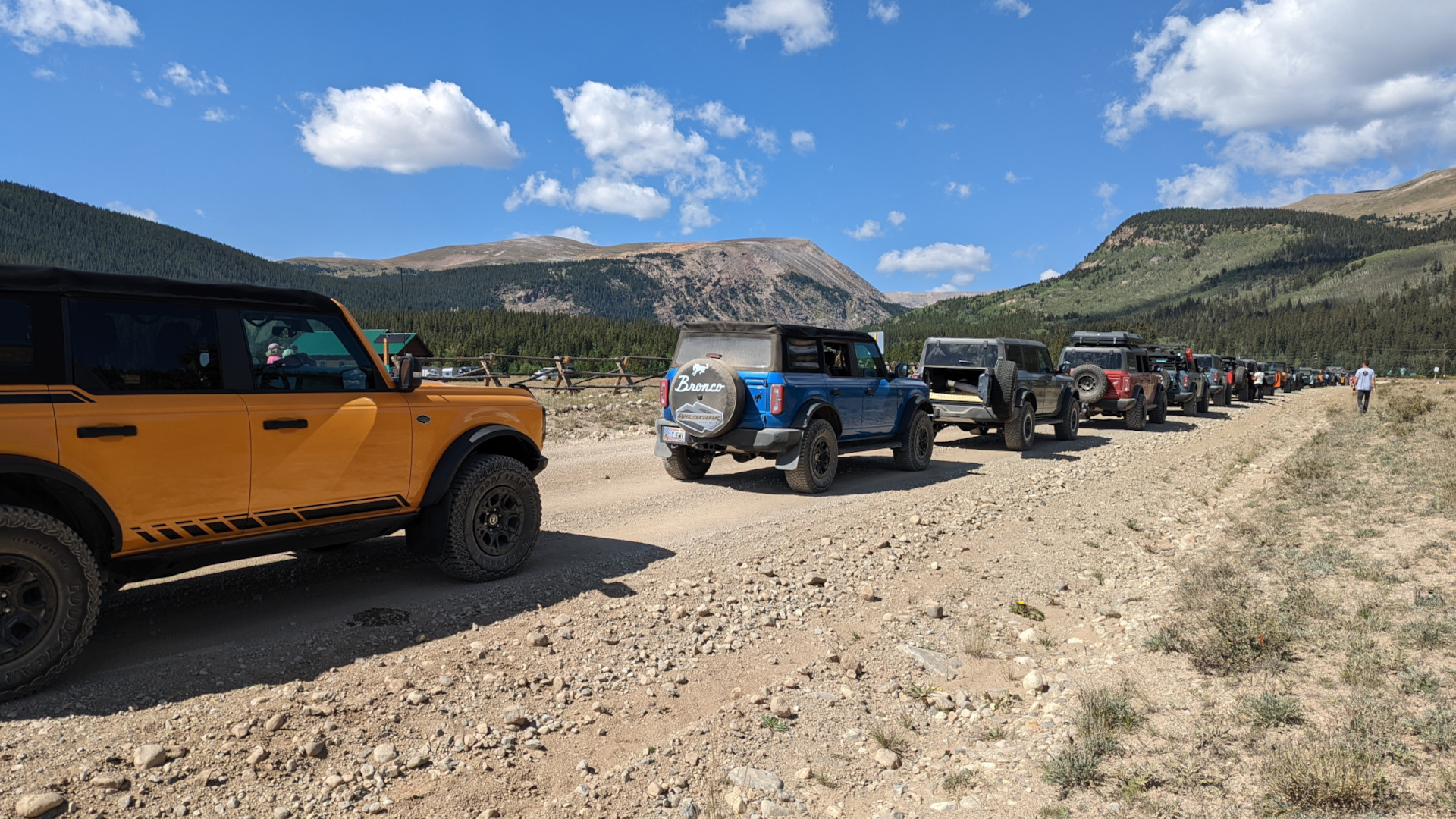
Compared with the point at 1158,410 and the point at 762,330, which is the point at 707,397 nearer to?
the point at 762,330

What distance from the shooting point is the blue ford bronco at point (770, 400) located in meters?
9.50

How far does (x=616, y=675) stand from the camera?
4375 millimetres

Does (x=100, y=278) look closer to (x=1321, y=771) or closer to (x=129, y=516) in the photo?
(x=129, y=516)

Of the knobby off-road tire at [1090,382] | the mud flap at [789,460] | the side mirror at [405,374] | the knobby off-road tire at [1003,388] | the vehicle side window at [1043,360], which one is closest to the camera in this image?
the side mirror at [405,374]

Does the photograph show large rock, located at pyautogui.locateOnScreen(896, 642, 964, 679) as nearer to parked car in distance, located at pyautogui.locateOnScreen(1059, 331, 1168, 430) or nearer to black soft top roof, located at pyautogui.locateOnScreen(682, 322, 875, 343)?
black soft top roof, located at pyautogui.locateOnScreen(682, 322, 875, 343)

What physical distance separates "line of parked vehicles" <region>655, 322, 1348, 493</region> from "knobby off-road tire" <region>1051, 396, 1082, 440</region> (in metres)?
0.02

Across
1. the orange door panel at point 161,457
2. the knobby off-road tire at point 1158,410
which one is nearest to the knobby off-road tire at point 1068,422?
the knobby off-road tire at point 1158,410

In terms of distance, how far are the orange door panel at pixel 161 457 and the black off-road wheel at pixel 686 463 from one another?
20.9ft

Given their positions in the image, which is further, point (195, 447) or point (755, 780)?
point (195, 447)

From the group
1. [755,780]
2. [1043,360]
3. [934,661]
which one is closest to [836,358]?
[934,661]

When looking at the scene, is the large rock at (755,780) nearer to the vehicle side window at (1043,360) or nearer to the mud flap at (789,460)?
the mud flap at (789,460)

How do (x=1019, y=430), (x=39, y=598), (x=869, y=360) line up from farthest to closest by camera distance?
1. (x=1019, y=430)
2. (x=869, y=360)
3. (x=39, y=598)

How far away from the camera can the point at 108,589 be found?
4.47m

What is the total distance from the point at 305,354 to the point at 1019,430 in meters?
12.6
